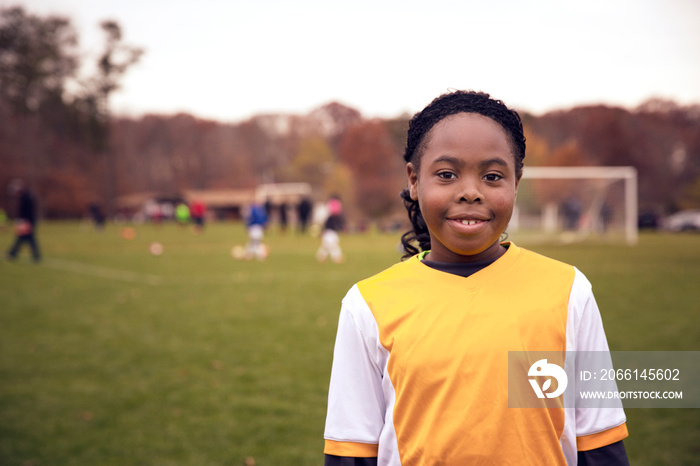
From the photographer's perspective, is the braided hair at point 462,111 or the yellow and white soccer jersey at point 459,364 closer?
the yellow and white soccer jersey at point 459,364

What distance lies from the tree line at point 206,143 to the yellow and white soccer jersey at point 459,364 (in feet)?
107

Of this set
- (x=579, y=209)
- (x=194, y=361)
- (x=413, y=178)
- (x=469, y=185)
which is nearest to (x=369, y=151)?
(x=579, y=209)

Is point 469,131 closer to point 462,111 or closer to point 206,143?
→ point 462,111

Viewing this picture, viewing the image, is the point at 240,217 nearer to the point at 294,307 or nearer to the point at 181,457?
the point at 294,307

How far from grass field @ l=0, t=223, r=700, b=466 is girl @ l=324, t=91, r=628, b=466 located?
258 centimetres

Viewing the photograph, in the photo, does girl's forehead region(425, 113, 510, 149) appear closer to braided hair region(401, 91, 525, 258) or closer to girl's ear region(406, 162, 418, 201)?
braided hair region(401, 91, 525, 258)

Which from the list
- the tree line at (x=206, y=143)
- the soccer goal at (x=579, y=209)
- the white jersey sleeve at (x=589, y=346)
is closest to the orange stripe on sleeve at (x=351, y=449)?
the white jersey sleeve at (x=589, y=346)

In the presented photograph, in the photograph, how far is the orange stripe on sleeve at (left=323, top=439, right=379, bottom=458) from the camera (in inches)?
56.5

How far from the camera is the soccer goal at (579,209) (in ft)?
82.9

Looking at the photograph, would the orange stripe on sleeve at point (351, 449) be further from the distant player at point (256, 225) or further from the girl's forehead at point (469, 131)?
the distant player at point (256, 225)

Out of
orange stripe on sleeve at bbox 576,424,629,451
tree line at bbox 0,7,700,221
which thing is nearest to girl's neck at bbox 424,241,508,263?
orange stripe on sleeve at bbox 576,424,629,451

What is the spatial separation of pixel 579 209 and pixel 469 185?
27.0 meters

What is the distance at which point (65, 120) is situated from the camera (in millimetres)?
48844

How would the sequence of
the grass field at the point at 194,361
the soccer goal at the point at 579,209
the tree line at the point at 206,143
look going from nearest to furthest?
the grass field at the point at 194,361 < the soccer goal at the point at 579,209 < the tree line at the point at 206,143
